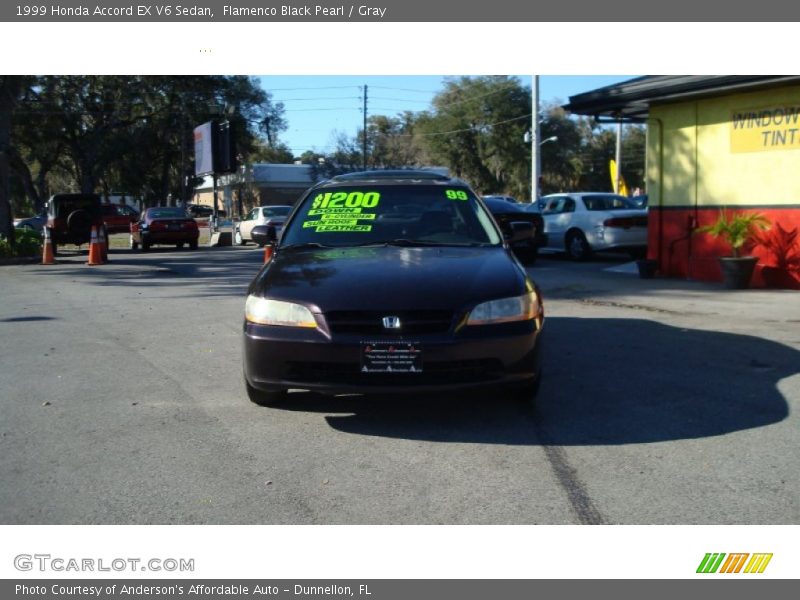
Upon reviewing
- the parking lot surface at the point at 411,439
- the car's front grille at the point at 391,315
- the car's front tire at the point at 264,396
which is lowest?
the parking lot surface at the point at 411,439

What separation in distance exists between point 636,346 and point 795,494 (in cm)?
380

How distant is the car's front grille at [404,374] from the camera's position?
4980 millimetres

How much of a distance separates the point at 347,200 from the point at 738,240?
776cm

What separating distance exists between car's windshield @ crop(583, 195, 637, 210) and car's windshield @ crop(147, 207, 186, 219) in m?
14.4

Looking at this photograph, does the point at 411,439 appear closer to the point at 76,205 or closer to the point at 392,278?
A: the point at 392,278

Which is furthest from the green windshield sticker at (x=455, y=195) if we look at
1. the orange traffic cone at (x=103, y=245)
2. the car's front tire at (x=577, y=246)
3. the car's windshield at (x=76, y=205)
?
the car's windshield at (x=76, y=205)

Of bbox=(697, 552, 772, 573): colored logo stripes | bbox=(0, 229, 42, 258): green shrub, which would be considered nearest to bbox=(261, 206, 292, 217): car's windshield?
bbox=(0, 229, 42, 258): green shrub

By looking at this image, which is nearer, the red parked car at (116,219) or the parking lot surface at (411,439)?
the parking lot surface at (411,439)

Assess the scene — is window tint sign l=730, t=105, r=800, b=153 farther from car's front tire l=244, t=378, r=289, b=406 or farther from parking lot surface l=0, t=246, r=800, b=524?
car's front tire l=244, t=378, r=289, b=406

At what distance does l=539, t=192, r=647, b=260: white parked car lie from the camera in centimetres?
1780

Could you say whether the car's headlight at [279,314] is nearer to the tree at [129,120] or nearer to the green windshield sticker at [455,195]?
the green windshield sticker at [455,195]

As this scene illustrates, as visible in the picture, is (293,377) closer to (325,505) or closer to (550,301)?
(325,505)

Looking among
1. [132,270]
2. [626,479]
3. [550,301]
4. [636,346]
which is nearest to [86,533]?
[626,479]

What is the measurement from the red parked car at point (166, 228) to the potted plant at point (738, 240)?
18.8 metres
